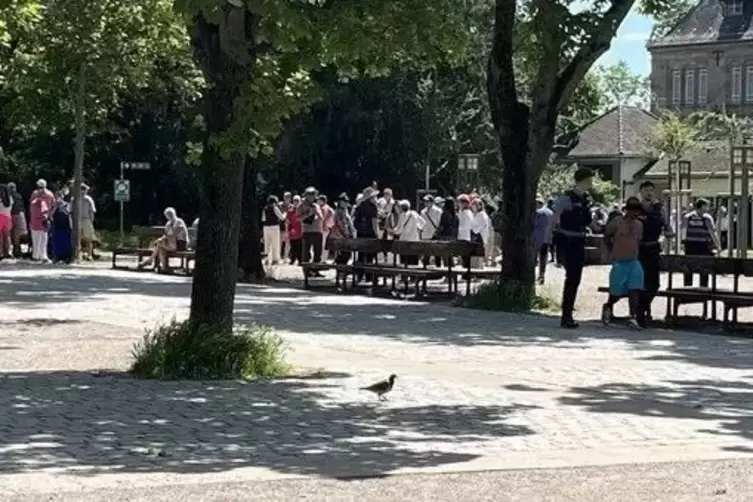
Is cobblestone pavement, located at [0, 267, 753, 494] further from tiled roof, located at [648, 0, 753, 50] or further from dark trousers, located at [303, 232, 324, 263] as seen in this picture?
tiled roof, located at [648, 0, 753, 50]

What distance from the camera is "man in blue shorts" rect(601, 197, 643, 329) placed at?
20.1 metres

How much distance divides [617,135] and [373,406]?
79.8 metres

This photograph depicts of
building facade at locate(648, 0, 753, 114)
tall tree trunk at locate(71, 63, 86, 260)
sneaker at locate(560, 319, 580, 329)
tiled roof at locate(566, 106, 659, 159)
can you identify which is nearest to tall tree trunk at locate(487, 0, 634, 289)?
sneaker at locate(560, 319, 580, 329)

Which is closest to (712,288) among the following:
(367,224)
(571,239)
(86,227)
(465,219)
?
(571,239)

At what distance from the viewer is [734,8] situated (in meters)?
104

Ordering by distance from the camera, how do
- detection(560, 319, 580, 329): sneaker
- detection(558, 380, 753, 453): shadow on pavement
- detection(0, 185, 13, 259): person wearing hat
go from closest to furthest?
1. detection(558, 380, 753, 453): shadow on pavement
2. detection(560, 319, 580, 329): sneaker
3. detection(0, 185, 13, 259): person wearing hat

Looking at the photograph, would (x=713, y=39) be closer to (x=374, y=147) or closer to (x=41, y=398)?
(x=374, y=147)

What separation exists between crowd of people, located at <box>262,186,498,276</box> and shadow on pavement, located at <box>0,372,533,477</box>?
1725cm

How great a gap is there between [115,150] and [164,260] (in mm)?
25252

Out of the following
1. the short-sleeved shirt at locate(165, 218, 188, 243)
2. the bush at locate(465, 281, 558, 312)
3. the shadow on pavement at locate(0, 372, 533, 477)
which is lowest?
the shadow on pavement at locate(0, 372, 533, 477)

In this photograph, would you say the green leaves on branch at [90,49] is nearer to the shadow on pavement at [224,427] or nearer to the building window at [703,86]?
the shadow on pavement at [224,427]

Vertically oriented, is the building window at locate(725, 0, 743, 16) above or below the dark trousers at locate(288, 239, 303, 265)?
above

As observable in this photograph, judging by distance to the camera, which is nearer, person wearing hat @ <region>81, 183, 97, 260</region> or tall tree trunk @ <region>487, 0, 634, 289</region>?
tall tree trunk @ <region>487, 0, 634, 289</region>

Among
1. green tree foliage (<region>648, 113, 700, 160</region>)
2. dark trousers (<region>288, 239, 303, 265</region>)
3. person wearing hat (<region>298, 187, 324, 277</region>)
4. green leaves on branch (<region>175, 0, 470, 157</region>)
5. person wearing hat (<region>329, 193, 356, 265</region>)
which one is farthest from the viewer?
green tree foliage (<region>648, 113, 700, 160</region>)
